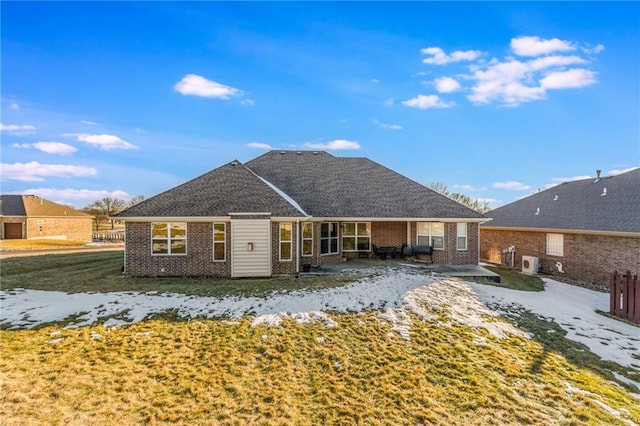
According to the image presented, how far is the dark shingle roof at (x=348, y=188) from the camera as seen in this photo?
1733 cm

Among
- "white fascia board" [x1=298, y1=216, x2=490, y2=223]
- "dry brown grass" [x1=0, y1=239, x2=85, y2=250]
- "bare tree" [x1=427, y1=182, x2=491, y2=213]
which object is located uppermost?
"bare tree" [x1=427, y1=182, x2=491, y2=213]

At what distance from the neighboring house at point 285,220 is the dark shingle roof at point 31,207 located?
32757mm

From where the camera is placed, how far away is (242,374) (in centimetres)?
585

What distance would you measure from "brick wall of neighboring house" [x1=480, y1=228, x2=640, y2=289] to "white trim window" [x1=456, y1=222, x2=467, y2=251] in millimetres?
6334

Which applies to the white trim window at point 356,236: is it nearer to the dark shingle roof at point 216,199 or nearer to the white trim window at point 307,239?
the white trim window at point 307,239

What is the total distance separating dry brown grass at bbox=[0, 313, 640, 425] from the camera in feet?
16.0

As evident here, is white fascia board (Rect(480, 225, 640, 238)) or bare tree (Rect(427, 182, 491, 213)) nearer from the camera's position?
white fascia board (Rect(480, 225, 640, 238))

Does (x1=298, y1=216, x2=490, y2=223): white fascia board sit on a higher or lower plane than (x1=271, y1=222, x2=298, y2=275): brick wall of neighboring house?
higher

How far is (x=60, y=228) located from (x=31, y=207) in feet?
12.0

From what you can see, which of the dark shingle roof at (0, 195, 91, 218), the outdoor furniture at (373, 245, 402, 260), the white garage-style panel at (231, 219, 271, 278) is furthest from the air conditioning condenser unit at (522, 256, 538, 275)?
the dark shingle roof at (0, 195, 91, 218)

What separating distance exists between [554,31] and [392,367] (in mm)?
15509

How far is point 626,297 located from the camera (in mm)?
11047

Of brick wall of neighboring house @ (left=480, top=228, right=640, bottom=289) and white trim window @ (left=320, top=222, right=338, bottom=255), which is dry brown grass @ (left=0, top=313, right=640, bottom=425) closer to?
white trim window @ (left=320, top=222, right=338, bottom=255)

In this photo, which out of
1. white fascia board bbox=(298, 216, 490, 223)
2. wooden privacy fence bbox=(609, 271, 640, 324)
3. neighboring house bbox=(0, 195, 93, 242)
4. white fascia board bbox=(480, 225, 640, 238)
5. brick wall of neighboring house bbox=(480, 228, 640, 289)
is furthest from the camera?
neighboring house bbox=(0, 195, 93, 242)
